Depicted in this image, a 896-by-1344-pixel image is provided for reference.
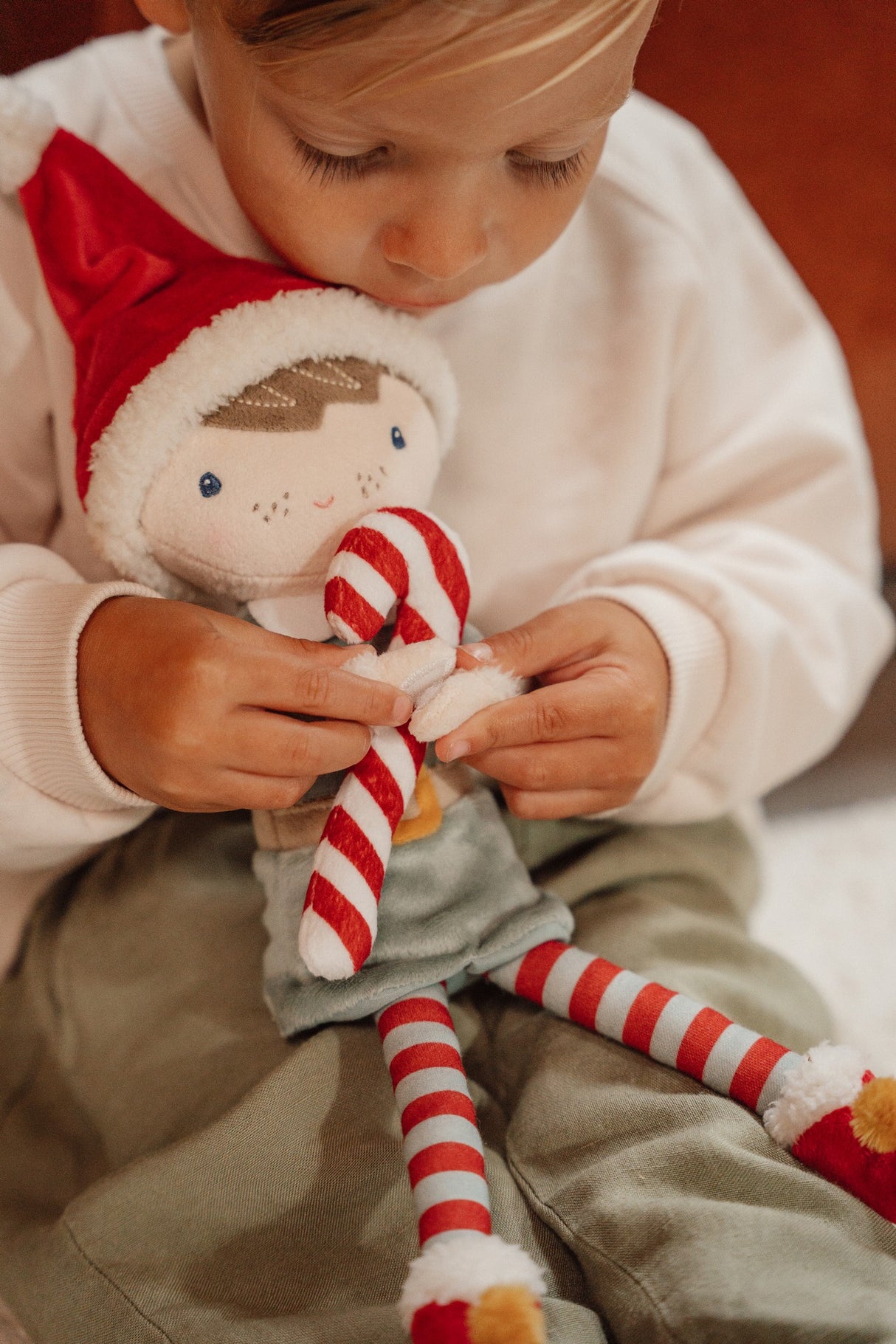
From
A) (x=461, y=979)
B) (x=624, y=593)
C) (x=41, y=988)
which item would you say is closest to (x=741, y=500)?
(x=624, y=593)

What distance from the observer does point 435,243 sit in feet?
1.45

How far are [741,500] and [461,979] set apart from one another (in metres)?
0.38

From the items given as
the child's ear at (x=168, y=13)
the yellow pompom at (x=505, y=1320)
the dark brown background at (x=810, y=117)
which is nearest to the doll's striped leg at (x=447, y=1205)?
the yellow pompom at (x=505, y=1320)

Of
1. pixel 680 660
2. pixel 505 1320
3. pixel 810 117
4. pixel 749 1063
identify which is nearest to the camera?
pixel 505 1320

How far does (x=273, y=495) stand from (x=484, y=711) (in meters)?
0.12

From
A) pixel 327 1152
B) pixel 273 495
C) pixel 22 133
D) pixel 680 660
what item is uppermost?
pixel 22 133

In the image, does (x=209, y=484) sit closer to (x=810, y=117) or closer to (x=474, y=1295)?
(x=474, y=1295)

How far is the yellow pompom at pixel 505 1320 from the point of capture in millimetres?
358

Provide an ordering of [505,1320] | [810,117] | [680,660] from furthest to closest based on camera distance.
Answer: [810,117] < [680,660] < [505,1320]

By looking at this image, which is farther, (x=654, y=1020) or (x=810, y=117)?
(x=810, y=117)

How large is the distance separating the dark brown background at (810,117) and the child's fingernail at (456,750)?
0.59m

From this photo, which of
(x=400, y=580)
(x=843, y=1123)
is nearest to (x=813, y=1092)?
(x=843, y=1123)

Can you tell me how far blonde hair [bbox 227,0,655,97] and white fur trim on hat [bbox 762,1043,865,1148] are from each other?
39 cm

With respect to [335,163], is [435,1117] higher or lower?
lower
